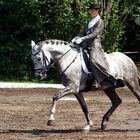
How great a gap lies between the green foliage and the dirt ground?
21.4 feet

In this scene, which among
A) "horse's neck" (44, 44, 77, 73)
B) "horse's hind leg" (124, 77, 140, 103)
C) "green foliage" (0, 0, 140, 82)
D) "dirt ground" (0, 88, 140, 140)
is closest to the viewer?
"dirt ground" (0, 88, 140, 140)

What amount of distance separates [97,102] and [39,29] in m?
10.4

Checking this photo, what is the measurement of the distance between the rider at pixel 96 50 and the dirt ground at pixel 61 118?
103 centimetres

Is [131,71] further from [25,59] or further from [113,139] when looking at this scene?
[25,59]

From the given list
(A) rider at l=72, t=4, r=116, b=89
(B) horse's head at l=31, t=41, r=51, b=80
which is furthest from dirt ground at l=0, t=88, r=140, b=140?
(B) horse's head at l=31, t=41, r=51, b=80

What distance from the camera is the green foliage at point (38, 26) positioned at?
27.2m

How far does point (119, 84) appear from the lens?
12328mm

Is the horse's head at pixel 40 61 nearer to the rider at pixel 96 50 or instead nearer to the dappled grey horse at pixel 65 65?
the dappled grey horse at pixel 65 65

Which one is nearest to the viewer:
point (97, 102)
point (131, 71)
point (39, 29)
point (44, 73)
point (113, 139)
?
point (113, 139)

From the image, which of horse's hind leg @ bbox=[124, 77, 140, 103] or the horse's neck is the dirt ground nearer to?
horse's hind leg @ bbox=[124, 77, 140, 103]

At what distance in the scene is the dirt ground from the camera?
35.9ft

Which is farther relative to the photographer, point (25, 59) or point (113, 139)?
point (25, 59)

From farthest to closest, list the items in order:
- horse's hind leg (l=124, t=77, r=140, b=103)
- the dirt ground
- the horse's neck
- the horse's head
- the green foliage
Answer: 1. the green foliage
2. horse's hind leg (l=124, t=77, r=140, b=103)
3. the horse's neck
4. the horse's head
5. the dirt ground

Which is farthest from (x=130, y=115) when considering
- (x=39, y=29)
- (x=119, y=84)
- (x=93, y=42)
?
(x=39, y=29)
